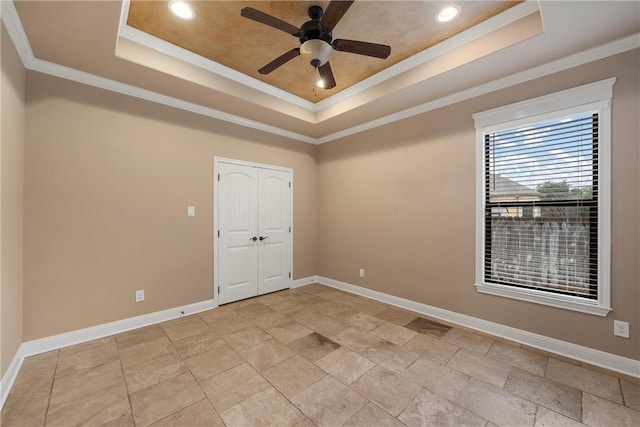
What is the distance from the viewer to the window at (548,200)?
2340 mm

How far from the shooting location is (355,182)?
4453 mm

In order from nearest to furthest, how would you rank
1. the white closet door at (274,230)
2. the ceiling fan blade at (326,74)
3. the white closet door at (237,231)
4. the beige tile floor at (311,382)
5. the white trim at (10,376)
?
the beige tile floor at (311,382) < the white trim at (10,376) < the ceiling fan blade at (326,74) < the white closet door at (237,231) < the white closet door at (274,230)

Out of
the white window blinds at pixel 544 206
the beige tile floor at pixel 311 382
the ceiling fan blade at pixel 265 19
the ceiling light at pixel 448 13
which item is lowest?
the beige tile floor at pixel 311 382

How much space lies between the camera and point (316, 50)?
2229 mm

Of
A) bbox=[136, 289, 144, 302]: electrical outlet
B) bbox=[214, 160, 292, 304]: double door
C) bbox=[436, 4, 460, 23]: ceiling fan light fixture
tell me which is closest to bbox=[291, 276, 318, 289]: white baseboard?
bbox=[214, 160, 292, 304]: double door

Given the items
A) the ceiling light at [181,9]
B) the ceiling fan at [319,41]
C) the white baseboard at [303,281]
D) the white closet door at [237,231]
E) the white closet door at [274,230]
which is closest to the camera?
the ceiling fan at [319,41]

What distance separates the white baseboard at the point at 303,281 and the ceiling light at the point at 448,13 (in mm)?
4132

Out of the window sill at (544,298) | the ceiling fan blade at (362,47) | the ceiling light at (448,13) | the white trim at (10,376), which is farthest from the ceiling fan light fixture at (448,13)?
the white trim at (10,376)

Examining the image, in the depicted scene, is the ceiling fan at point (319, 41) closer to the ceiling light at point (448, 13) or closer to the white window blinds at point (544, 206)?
the ceiling light at point (448, 13)

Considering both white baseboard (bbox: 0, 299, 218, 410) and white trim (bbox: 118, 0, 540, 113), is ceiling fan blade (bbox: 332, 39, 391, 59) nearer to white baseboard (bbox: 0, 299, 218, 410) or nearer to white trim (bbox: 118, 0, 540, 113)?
white trim (bbox: 118, 0, 540, 113)

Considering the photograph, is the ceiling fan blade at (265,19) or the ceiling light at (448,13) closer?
the ceiling fan blade at (265,19)

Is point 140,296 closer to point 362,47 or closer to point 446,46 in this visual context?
point 362,47

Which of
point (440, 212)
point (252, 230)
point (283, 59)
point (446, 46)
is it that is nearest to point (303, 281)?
point (252, 230)

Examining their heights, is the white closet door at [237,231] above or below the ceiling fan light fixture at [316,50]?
below
